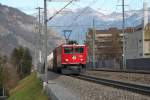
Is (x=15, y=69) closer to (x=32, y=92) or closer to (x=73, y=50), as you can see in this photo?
(x=73, y=50)

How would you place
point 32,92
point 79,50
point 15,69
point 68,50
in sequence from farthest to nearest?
point 15,69 < point 68,50 < point 79,50 < point 32,92

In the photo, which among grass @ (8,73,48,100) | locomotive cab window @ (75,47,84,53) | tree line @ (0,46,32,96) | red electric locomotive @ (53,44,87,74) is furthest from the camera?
tree line @ (0,46,32,96)

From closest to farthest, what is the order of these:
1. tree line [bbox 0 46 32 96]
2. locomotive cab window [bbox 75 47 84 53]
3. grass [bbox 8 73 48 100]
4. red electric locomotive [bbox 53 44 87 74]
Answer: grass [bbox 8 73 48 100] < red electric locomotive [bbox 53 44 87 74] < locomotive cab window [bbox 75 47 84 53] < tree line [bbox 0 46 32 96]

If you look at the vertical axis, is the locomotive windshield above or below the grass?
above

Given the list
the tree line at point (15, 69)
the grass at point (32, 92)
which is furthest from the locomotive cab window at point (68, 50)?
the tree line at point (15, 69)

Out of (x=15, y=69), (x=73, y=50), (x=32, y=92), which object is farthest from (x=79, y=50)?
(x=15, y=69)

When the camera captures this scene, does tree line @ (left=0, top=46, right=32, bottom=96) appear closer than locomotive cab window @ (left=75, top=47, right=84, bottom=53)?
No

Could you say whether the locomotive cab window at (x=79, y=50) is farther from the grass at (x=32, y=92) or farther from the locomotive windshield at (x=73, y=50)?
the grass at (x=32, y=92)

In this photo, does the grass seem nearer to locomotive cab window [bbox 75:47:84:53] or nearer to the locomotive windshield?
the locomotive windshield

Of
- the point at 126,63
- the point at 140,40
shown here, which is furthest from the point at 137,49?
the point at 126,63

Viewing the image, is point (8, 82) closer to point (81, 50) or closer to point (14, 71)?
point (14, 71)

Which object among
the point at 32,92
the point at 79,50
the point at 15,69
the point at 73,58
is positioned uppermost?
the point at 79,50

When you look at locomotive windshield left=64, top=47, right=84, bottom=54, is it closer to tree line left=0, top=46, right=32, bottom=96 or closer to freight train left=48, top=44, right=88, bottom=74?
freight train left=48, top=44, right=88, bottom=74

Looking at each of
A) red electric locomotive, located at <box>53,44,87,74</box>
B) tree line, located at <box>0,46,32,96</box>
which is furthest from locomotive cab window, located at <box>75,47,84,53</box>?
tree line, located at <box>0,46,32,96</box>
